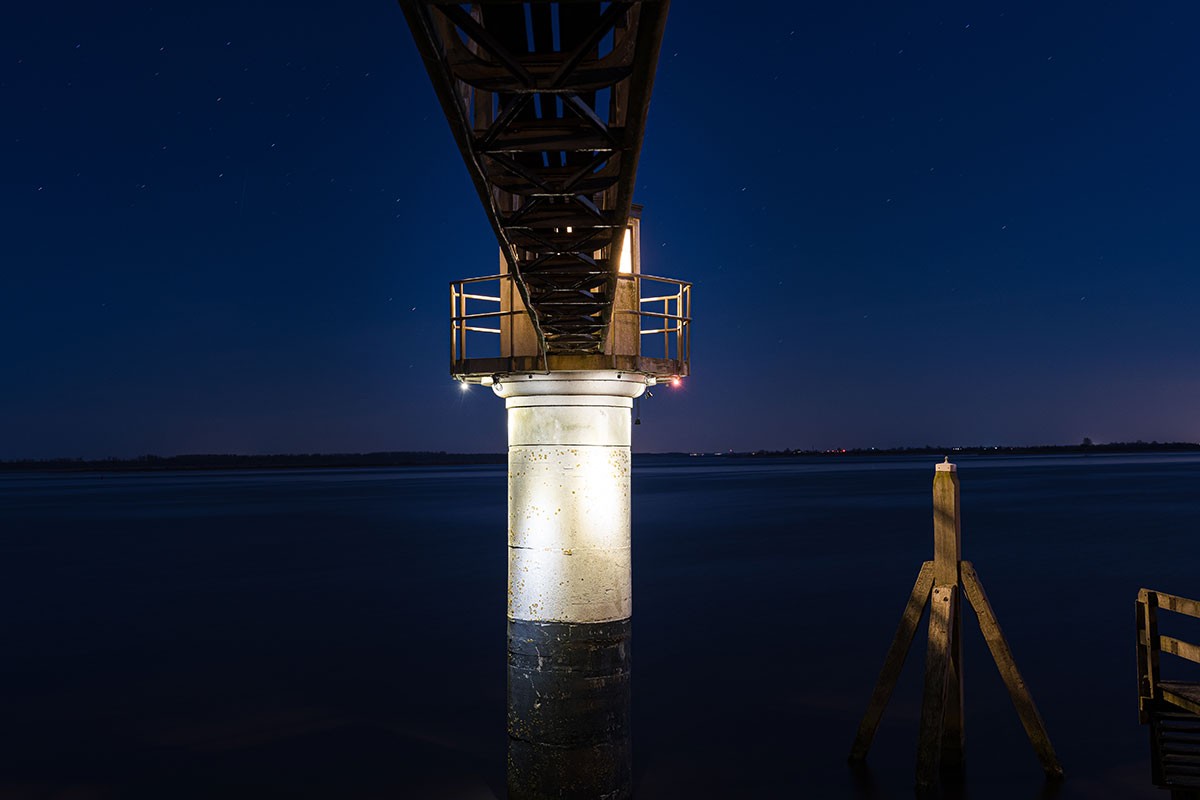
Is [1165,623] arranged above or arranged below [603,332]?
below

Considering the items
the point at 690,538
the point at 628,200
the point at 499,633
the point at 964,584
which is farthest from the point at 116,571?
the point at 628,200

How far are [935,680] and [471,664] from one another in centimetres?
1301

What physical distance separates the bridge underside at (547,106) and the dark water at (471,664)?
10652 millimetres

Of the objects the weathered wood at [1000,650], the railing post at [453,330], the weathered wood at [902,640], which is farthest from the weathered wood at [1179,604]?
the railing post at [453,330]

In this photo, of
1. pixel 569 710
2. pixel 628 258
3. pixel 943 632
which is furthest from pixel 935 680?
pixel 628 258

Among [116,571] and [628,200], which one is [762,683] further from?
[116,571]

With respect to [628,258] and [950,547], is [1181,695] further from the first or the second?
[628,258]

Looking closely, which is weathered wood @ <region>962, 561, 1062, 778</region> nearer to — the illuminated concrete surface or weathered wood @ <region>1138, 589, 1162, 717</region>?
weathered wood @ <region>1138, 589, 1162, 717</region>

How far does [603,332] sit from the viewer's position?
990cm

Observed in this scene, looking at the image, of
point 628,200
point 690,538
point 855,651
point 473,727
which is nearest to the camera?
point 628,200

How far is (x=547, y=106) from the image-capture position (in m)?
5.27

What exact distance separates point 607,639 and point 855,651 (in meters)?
14.0

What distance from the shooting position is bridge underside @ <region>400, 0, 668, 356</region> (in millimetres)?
3846

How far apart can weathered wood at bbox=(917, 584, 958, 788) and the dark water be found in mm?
2066
